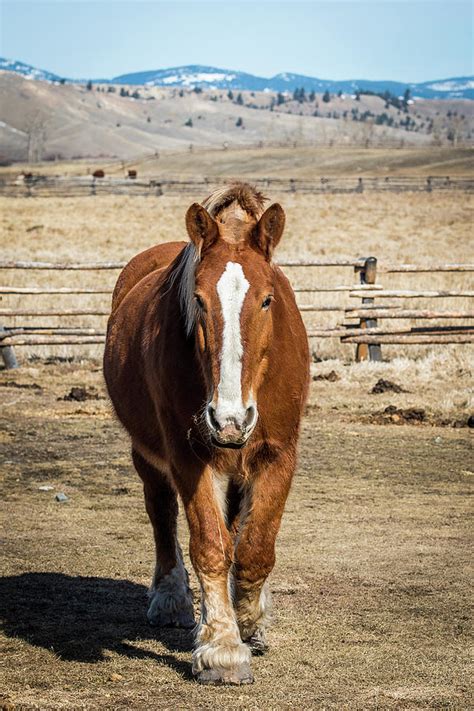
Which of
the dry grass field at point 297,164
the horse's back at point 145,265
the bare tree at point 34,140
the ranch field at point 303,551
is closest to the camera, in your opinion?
the ranch field at point 303,551

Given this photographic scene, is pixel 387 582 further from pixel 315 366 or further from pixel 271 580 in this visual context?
pixel 315 366

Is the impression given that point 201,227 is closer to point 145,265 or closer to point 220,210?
point 220,210

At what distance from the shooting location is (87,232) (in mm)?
36250

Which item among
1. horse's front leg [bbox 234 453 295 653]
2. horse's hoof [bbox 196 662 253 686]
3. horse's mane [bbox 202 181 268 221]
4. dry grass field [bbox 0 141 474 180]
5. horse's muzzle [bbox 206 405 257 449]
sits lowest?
horse's hoof [bbox 196 662 253 686]

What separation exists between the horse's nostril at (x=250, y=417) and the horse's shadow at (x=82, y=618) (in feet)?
4.14

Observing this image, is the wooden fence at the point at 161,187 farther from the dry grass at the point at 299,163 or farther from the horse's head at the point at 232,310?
the horse's head at the point at 232,310

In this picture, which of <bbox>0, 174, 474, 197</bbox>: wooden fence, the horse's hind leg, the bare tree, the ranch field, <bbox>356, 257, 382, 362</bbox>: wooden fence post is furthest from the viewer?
the bare tree

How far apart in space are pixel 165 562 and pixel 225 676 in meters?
1.25

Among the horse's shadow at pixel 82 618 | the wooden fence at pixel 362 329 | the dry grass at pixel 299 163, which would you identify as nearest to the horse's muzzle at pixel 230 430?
the horse's shadow at pixel 82 618

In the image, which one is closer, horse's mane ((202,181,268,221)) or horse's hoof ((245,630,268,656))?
horse's mane ((202,181,268,221))

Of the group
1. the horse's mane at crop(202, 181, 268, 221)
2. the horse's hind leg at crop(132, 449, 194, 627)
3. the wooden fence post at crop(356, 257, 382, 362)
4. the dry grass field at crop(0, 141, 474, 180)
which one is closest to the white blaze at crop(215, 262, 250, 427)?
the horse's mane at crop(202, 181, 268, 221)

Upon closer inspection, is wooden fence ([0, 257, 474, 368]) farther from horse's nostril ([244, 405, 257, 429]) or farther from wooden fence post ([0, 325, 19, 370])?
horse's nostril ([244, 405, 257, 429])

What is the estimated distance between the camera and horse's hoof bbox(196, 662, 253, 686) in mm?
3881

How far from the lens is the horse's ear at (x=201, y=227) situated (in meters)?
3.81
